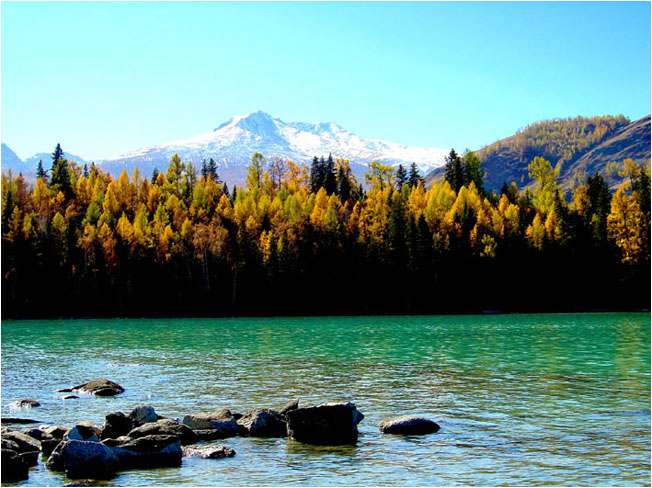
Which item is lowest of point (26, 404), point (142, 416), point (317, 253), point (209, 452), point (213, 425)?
point (209, 452)

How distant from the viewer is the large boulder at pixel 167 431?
16953mm

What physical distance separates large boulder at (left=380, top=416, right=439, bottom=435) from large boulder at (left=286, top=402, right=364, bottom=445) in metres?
1.11

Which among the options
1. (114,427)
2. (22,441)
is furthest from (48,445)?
(114,427)

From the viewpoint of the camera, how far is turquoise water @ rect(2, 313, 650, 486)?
49.5 feet

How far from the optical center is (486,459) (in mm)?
15898

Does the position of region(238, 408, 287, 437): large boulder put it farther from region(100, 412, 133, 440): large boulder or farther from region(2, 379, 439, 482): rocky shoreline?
region(100, 412, 133, 440): large boulder

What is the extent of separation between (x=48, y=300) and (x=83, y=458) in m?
90.3

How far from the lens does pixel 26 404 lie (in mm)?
23484

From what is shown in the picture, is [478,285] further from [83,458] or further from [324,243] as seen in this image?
[83,458]

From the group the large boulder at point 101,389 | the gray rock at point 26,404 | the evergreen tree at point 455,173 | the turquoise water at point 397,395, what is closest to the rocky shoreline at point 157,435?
the turquoise water at point 397,395

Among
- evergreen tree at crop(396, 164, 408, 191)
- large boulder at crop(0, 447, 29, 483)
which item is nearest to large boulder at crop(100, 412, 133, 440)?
large boulder at crop(0, 447, 29, 483)

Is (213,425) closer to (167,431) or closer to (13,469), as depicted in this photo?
(167,431)

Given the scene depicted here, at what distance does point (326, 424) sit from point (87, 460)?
5942 millimetres

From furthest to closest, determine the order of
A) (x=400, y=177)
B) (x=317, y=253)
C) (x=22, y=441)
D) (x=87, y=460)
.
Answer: (x=400, y=177)
(x=317, y=253)
(x=22, y=441)
(x=87, y=460)
